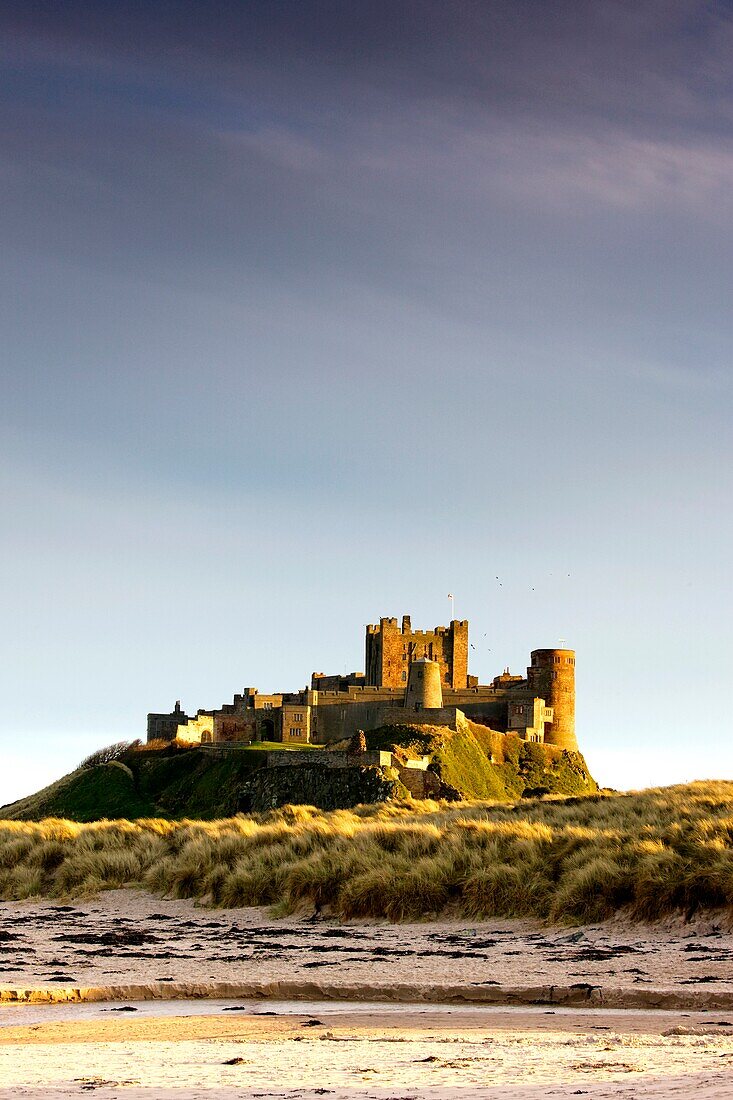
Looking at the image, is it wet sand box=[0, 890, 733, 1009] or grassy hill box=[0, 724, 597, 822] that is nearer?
wet sand box=[0, 890, 733, 1009]

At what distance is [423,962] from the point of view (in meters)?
13.7

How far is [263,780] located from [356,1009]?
59.6m

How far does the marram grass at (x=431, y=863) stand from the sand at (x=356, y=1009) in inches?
23.0

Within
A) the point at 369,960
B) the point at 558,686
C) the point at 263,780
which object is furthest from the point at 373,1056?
the point at 558,686

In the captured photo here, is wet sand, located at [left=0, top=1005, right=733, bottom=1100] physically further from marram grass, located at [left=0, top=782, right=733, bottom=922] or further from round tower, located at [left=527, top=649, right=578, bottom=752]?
round tower, located at [left=527, top=649, right=578, bottom=752]

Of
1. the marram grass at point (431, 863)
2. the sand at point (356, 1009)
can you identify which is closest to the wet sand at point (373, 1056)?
the sand at point (356, 1009)

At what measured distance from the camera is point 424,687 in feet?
270

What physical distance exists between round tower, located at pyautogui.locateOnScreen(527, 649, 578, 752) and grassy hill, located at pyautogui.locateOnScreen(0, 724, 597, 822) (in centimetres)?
446

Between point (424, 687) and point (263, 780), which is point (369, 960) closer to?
point (263, 780)

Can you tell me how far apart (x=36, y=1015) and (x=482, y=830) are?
1053cm

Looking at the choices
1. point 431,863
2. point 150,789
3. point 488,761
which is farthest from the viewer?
point 488,761

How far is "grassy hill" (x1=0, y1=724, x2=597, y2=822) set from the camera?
66.2 metres

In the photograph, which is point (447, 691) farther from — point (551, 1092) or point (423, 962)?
point (551, 1092)

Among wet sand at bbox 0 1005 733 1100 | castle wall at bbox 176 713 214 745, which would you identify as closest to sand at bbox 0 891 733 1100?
wet sand at bbox 0 1005 733 1100
